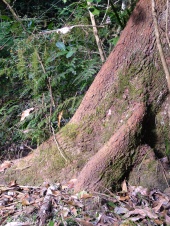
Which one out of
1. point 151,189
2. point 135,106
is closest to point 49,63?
point 135,106

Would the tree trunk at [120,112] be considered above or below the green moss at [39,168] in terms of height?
above

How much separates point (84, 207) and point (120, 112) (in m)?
0.93

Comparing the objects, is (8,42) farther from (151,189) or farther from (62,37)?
(151,189)

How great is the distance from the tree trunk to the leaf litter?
0.14m

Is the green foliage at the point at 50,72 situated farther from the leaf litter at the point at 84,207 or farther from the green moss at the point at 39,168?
the leaf litter at the point at 84,207

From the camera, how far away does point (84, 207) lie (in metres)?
2.44

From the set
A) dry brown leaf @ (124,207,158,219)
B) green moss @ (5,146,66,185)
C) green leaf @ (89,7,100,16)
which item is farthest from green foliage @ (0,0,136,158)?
dry brown leaf @ (124,207,158,219)

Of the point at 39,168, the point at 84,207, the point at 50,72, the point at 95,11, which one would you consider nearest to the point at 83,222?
the point at 84,207

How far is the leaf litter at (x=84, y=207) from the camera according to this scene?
2271 mm

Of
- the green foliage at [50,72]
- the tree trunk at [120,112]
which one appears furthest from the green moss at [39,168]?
the green foliage at [50,72]

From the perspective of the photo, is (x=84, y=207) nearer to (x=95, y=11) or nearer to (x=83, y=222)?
(x=83, y=222)

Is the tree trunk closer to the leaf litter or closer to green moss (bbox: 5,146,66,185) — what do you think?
green moss (bbox: 5,146,66,185)

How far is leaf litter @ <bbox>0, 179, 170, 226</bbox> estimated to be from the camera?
2271 millimetres

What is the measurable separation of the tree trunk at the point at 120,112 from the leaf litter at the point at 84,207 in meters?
0.14
